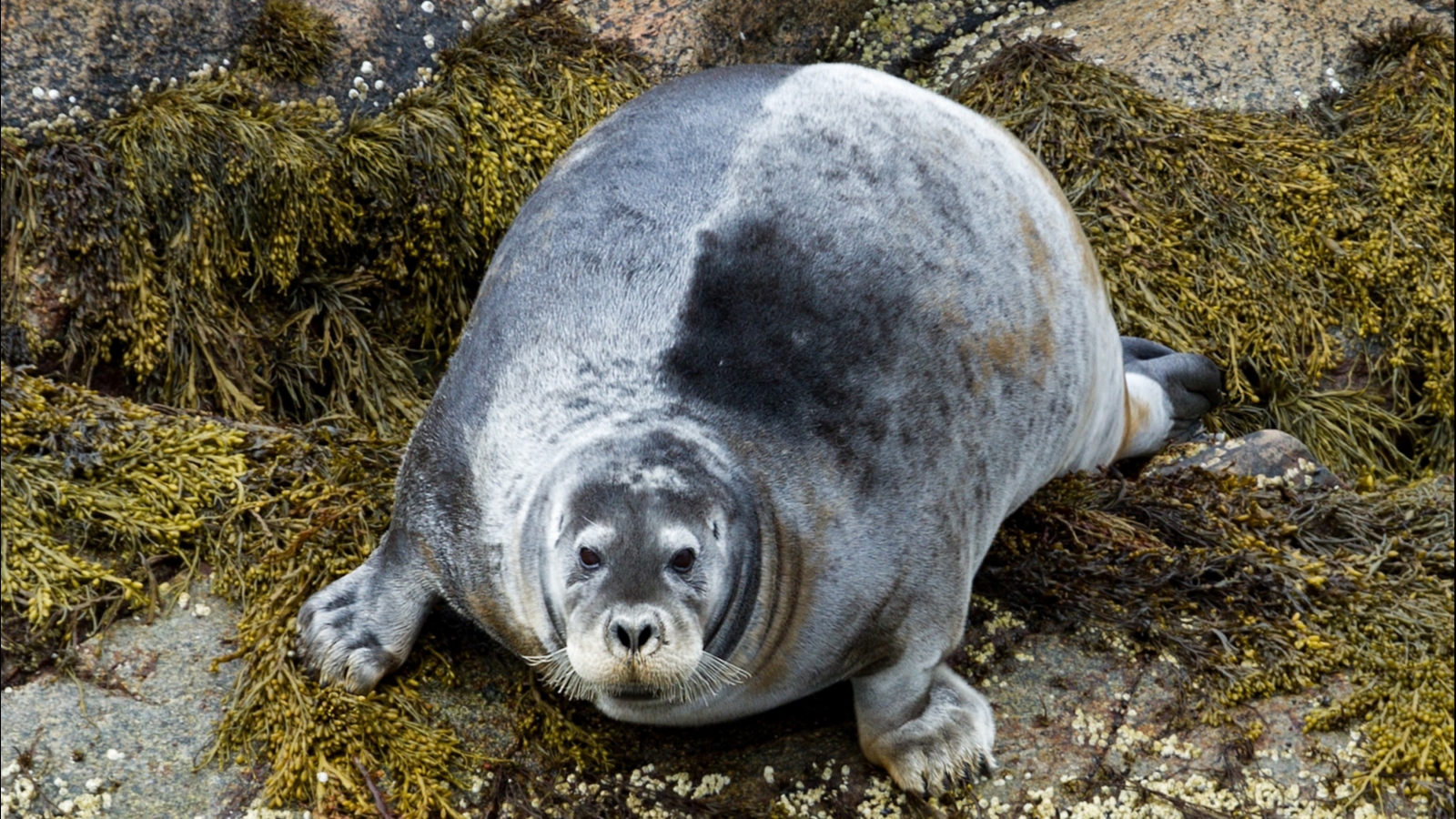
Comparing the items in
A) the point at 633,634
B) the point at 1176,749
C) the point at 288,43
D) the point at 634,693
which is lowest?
the point at 1176,749

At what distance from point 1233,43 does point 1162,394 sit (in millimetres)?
1754

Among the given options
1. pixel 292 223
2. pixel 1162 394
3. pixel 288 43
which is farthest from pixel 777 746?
pixel 288 43

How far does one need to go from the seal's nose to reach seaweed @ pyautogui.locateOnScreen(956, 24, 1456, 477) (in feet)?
10.6

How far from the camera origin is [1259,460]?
16.4 feet

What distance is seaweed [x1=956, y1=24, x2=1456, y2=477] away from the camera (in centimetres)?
576

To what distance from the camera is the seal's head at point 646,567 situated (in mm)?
3010

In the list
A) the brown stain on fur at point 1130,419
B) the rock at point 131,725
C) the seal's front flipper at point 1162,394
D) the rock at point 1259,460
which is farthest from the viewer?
the seal's front flipper at point 1162,394

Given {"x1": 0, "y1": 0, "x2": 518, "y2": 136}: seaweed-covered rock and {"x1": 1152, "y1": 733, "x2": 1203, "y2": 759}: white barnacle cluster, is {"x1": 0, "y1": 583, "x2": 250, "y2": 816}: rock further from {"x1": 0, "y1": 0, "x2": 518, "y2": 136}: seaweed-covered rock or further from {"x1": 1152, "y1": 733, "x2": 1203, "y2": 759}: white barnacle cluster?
{"x1": 1152, "y1": 733, "x2": 1203, "y2": 759}: white barnacle cluster

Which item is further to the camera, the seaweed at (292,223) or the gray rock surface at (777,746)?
the seaweed at (292,223)

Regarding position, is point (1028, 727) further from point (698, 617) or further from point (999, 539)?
point (698, 617)

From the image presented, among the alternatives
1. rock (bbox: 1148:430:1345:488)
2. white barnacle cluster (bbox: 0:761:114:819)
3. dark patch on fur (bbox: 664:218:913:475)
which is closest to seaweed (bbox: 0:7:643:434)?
white barnacle cluster (bbox: 0:761:114:819)

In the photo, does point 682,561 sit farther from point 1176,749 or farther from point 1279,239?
point 1279,239

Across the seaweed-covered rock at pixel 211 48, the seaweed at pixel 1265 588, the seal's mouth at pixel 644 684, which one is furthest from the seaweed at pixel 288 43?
the seaweed at pixel 1265 588

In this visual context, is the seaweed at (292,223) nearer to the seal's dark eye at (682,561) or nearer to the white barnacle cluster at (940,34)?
the white barnacle cluster at (940,34)
